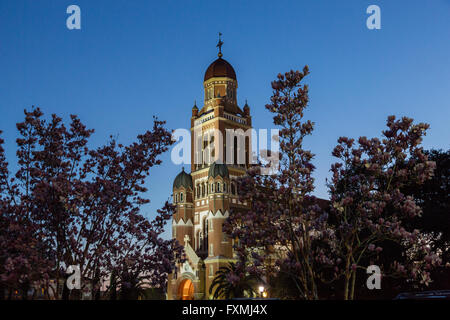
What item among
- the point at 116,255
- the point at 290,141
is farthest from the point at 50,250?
the point at 290,141

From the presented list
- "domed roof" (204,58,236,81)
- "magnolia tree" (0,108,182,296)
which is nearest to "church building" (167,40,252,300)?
"domed roof" (204,58,236,81)

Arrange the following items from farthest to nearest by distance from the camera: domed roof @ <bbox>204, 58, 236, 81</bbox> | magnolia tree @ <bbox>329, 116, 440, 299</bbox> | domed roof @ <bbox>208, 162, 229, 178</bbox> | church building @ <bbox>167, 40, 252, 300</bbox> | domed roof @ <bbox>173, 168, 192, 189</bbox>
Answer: domed roof @ <bbox>204, 58, 236, 81</bbox>
domed roof @ <bbox>173, 168, 192, 189</bbox>
domed roof @ <bbox>208, 162, 229, 178</bbox>
church building @ <bbox>167, 40, 252, 300</bbox>
magnolia tree @ <bbox>329, 116, 440, 299</bbox>

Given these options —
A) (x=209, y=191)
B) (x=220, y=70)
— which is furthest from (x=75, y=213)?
(x=220, y=70)

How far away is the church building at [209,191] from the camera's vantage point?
59.2m

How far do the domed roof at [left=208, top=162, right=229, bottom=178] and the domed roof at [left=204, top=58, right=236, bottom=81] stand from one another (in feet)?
60.7

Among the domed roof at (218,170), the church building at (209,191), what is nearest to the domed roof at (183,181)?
the church building at (209,191)

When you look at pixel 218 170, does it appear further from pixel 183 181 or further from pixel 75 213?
pixel 75 213

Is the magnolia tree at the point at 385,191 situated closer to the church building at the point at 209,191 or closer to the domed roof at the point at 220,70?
the church building at the point at 209,191

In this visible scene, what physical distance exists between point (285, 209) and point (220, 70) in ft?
221

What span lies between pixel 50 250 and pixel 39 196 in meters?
1.77

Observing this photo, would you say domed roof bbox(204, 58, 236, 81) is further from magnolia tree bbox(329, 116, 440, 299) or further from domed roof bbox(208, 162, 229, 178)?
magnolia tree bbox(329, 116, 440, 299)

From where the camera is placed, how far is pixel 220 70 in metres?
75.8

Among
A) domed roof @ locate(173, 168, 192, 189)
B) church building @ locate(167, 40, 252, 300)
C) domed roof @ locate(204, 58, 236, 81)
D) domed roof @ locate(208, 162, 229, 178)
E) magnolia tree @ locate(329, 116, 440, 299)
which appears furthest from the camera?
domed roof @ locate(204, 58, 236, 81)

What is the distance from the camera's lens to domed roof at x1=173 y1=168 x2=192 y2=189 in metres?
67.9
